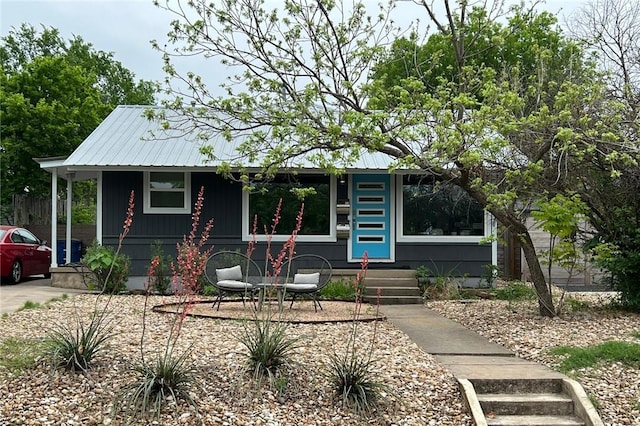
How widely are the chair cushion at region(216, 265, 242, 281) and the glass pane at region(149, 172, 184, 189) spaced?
10.5 ft

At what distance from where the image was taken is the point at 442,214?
38.8 feet

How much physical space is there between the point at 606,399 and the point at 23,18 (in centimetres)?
3700

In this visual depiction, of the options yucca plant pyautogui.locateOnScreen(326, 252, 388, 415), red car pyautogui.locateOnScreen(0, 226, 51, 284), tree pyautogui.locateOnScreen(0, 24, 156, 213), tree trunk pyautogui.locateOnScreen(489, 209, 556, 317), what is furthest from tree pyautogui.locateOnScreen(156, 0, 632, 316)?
tree pyautogui.locateOnScreen(0, 24, 156, 213)

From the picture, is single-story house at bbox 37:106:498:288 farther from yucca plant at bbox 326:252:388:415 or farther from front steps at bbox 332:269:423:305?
yucca plant at bbox 326:252:388:415

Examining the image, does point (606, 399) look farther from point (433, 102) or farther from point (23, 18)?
point (23, 18)

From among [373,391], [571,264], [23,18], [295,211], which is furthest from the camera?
[23,18]

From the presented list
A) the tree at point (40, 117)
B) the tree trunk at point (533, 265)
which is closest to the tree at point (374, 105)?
the tree trunk at point (533, 265)

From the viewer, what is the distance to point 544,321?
7.51m

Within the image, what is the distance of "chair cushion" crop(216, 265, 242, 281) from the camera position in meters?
8.84

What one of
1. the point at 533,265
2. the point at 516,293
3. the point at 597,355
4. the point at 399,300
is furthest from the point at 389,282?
the point at 597,355

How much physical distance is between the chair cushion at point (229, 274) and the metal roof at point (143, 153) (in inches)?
85.1

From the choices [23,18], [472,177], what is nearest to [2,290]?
[472,177]

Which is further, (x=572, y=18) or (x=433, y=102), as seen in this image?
(x=572, y=18)

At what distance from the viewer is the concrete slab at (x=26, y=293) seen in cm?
880
